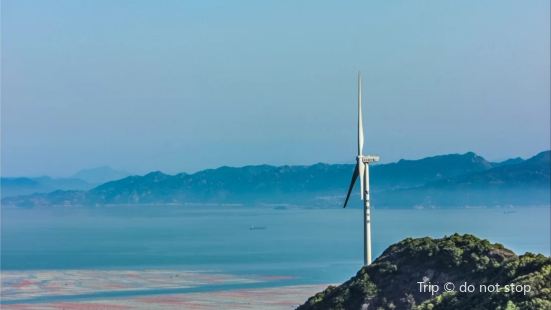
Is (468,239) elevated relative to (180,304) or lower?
elevated

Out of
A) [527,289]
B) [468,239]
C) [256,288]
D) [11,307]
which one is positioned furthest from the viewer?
[256,288]

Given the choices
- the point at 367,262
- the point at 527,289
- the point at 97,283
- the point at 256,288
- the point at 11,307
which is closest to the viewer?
the point at 527,289

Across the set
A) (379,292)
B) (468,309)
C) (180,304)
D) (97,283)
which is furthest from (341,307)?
(97,283)

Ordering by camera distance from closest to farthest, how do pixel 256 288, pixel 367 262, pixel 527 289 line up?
pixel 527 289, pixel 367 262, pixel 256 288

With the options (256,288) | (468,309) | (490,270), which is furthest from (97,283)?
(468,309)

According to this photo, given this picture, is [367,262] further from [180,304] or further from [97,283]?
[97,283]

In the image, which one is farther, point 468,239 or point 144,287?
point 144,287

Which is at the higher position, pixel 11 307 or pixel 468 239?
pixel 468 239

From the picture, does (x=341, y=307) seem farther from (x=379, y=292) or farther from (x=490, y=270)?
(x=490, y=270)

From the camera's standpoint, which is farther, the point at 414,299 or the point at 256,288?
the point at 256,288
